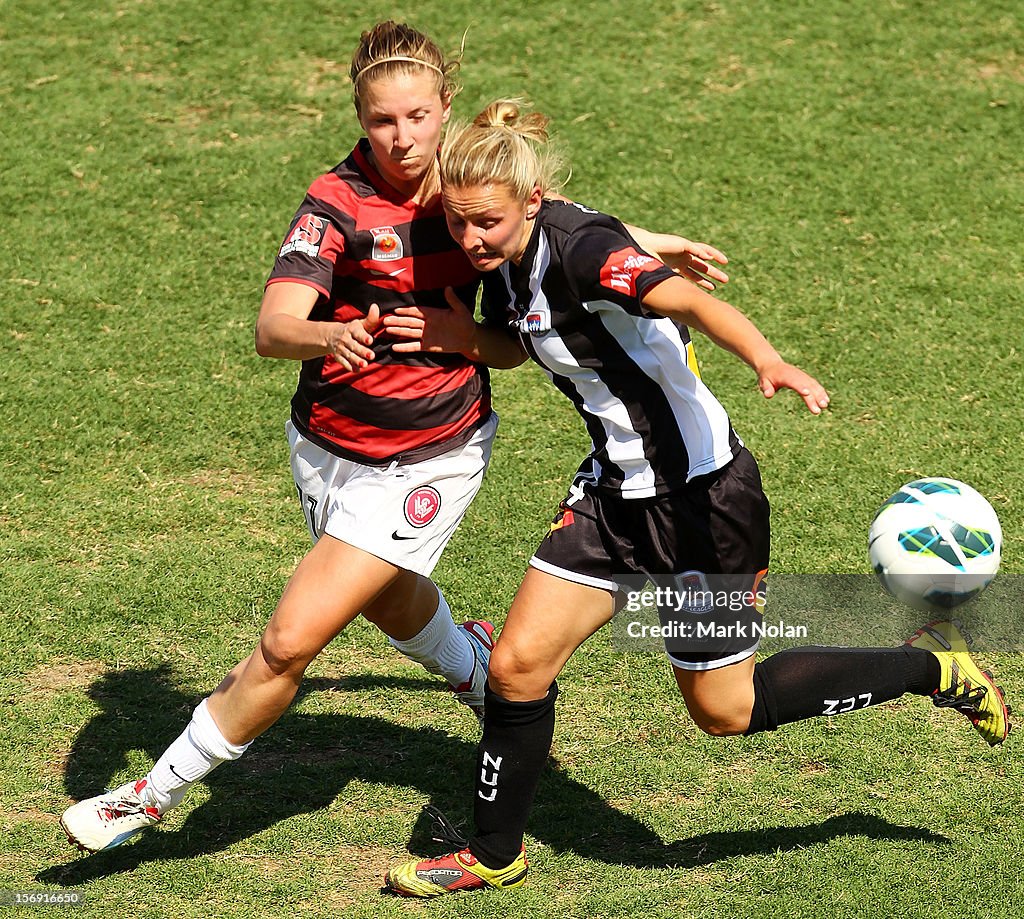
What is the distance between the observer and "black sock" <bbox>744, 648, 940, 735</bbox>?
404 cm

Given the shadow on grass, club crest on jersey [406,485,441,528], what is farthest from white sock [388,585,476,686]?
club crest on jersey [406,485,441,528]

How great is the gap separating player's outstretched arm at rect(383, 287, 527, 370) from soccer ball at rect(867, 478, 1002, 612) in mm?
1284

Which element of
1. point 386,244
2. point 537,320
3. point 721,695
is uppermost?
point 386,244

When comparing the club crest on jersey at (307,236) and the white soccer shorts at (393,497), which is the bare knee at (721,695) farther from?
the club crest on jersey at (307,236)

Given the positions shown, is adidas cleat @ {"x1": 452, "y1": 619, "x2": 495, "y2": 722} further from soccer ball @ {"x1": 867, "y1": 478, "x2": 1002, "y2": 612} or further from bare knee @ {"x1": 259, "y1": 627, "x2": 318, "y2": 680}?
soccer ball @ {"x1": 867, "y1": 478, "x2": 1002, "y2": 612}

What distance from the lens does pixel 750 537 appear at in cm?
386

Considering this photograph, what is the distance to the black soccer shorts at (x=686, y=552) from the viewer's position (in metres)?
3.80

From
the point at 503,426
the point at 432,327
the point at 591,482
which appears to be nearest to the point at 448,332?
the point at 432,327

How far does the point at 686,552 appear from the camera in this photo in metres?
3.82

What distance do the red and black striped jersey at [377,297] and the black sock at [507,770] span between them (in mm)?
778

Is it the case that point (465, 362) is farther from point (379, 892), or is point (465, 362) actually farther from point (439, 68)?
point (379, 892)

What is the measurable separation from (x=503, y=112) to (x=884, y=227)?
4.57 meters

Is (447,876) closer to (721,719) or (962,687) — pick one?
(721,719)

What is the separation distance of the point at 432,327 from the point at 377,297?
184 mm
